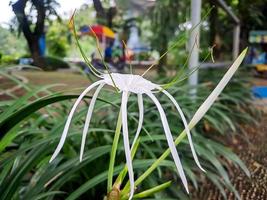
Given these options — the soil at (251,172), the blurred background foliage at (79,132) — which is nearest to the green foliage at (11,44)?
the blurred background foliage at (79,132)

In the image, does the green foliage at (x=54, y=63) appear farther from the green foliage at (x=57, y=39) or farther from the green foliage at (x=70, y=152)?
the green foliage at (x=70, y=152)

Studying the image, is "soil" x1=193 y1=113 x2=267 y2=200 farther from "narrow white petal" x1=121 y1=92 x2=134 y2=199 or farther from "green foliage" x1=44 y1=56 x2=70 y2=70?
"narrow white petal" x1=121 y1=92 x2=134 y2=199

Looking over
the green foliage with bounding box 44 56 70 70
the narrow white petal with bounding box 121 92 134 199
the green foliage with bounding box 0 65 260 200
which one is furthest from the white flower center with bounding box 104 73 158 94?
the green foliage with bounding box 44 56 70 70

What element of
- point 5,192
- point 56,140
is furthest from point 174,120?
point 5,192

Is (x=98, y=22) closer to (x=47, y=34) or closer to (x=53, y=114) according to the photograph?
(x=47, y=34)

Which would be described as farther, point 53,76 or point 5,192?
point 53,76

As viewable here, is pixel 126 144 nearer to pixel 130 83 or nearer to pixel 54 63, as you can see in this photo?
pixel 130 83
